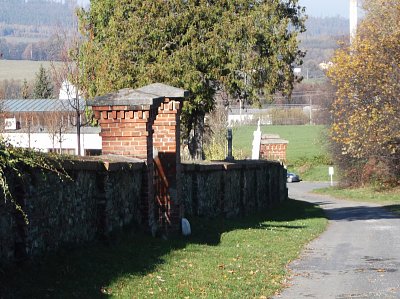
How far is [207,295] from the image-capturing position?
34.6 feet

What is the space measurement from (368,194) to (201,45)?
2622 centimetres

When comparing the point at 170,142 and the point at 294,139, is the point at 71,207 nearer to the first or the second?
the point at 170,142

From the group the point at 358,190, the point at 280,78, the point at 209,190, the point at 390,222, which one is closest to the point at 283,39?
the point at 280,78

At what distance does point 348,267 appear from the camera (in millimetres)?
14508

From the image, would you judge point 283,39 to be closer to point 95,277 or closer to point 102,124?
point 102,124

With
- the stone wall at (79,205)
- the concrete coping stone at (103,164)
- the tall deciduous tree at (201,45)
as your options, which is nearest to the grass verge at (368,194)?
the tall deciduous tree at (201,45)

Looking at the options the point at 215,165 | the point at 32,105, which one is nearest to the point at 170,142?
the point at 215,165

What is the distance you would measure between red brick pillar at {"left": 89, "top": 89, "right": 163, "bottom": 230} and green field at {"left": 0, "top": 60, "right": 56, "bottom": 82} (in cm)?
11552

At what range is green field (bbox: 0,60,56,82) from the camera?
436ft

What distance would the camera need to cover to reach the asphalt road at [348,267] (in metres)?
11.7

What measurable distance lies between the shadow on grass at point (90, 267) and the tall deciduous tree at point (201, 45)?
13298mm

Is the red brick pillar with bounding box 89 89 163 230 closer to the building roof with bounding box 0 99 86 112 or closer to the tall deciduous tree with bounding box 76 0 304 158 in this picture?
Answer: the tall deciduous tree with bounding box 76 0 304 158

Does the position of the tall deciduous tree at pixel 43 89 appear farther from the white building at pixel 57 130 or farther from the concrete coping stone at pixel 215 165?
the concrete coping stone at pixel 215 165

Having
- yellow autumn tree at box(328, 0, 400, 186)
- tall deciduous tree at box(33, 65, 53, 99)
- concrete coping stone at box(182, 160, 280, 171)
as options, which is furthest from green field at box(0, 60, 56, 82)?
concrete coping stone at box(182, 160, 280, 171)
